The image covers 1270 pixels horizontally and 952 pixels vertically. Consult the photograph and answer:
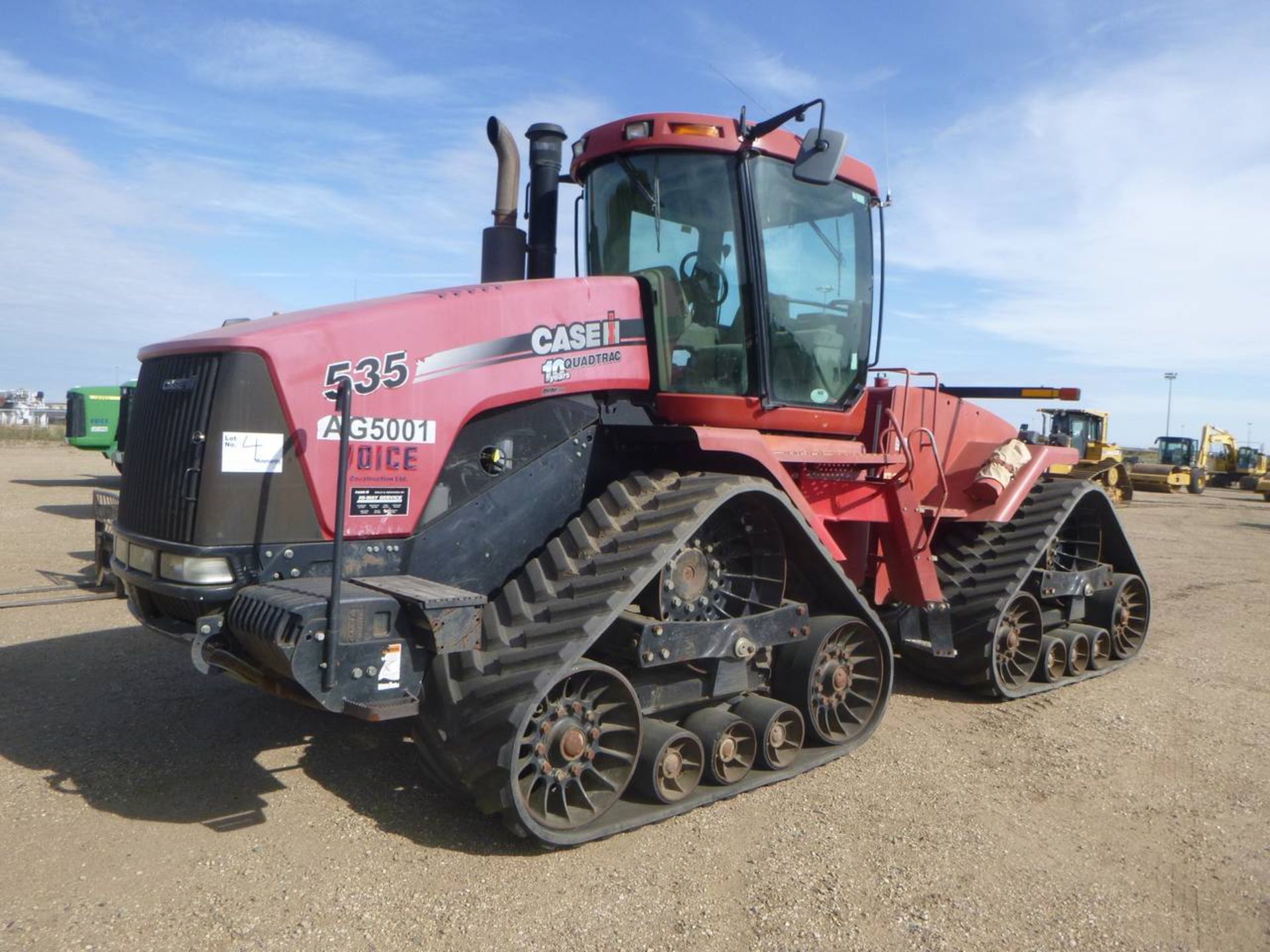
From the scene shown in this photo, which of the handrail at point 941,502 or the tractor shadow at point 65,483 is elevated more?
the handrail at point 941,502

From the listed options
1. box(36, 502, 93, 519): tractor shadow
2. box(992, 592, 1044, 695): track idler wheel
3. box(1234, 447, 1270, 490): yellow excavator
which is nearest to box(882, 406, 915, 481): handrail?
box(992, 592, 1044, 695): track idler wheel

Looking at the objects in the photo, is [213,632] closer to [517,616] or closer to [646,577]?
[517,616]

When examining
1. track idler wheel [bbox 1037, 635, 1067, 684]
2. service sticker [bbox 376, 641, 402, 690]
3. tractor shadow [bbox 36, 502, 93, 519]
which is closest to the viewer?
service sticker [bbox 376, 641, 402, 690]

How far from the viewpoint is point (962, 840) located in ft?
14.5

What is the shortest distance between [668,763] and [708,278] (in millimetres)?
2402

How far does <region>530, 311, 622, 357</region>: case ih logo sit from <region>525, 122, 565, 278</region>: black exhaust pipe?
1.13 metres

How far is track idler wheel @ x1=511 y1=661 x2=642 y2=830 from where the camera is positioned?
3959 mm

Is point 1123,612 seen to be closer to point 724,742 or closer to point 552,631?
point 724,742

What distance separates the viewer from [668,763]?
177 inches

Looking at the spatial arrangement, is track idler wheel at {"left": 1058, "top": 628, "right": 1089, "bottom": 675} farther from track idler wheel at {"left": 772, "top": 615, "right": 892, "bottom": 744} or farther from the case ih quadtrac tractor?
track idler wheel at {"left": 772, "top": 615, "right": 892, "bottom": 744}

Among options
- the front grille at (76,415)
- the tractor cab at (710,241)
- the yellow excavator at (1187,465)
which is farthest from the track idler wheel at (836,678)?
the yellow excavator at (1187,465)

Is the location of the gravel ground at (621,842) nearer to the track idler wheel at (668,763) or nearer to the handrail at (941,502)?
the track idler wheel at (668,763)

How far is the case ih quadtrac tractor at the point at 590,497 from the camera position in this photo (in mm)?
3779

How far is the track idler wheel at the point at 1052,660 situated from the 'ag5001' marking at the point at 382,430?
4978 mm
